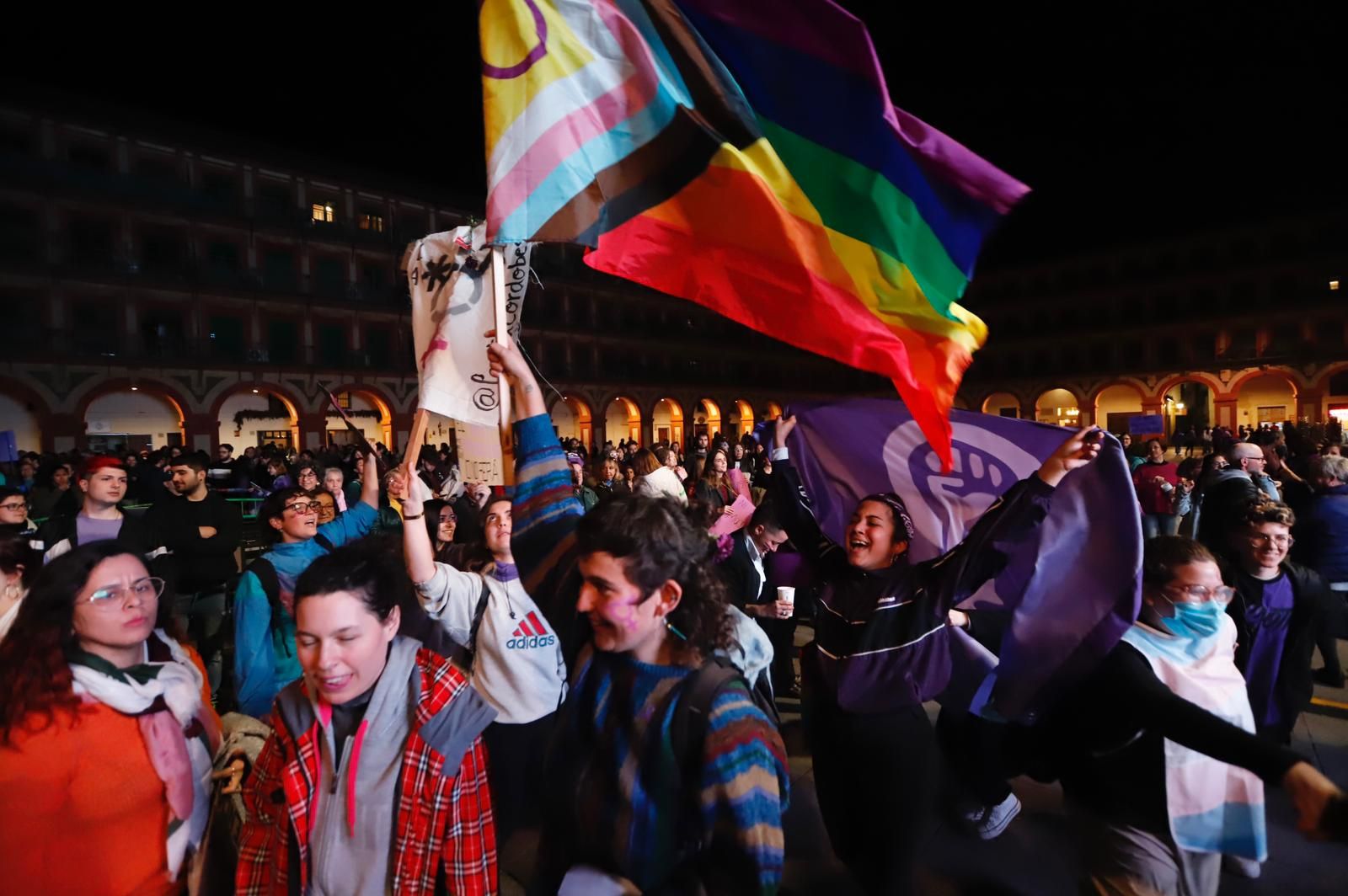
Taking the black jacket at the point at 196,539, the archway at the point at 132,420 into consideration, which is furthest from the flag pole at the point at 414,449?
the archway at the point at 132,420

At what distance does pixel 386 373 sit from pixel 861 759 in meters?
30.8

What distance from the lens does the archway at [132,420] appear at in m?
23.8

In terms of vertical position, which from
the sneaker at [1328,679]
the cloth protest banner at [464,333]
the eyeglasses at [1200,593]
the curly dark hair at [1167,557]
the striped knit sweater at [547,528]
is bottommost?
the sneaker at [1328,679]

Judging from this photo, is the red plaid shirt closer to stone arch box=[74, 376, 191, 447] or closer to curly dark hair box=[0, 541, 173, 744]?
curly dark hair box=[0, 541, 173, 744]

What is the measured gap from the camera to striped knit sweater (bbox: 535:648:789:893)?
139 centimetres

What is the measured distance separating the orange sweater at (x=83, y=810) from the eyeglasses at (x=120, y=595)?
0.93 ft

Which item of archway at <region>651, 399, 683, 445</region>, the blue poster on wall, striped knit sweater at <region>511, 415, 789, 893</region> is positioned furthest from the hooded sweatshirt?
archway at <region>651, 399, 683, 445</region>

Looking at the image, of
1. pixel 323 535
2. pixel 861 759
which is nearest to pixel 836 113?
pixel 861 759

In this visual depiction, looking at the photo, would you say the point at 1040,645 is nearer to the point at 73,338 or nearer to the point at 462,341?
the point at 462,341

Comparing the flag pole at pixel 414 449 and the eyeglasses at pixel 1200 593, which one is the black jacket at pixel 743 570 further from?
the eyeglasses at pixel 1200 593

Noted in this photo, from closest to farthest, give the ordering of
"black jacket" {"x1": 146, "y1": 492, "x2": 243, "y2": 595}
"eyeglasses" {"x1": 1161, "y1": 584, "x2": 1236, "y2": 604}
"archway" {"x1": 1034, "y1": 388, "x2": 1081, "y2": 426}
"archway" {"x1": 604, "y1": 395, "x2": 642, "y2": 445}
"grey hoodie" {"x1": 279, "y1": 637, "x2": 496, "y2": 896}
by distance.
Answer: "grey hoodie" {"x1": 279, "y1": 637, "x2": 496, "y2": 896}
"eyeglasses" {"x1": 1161, "y1": 584, "x2": 1236, "y2": 604}
"black jacket" {"x1": 146, "y1": 492, "x2": 243, "y2": 595}
"archway" {"x1": 604, "y1": 395, "x2": 642, "y2": 445}
"archway" {"x1": 1034, "y1": 388, "x2": 1081, "y2": 426}

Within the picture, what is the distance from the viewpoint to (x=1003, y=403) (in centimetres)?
4406

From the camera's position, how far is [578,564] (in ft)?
5.52

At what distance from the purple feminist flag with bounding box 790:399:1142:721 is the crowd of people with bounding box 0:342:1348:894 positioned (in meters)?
0.12
